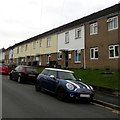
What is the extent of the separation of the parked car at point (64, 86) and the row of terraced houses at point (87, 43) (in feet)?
45.3

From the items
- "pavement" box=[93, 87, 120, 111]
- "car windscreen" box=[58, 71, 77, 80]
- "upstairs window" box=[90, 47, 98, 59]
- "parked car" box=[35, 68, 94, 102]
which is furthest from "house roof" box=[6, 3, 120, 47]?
"parked car" box=[35, 68, 94, 102]

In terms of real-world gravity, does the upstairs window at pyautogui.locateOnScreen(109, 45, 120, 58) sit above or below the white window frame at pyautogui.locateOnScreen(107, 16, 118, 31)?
below

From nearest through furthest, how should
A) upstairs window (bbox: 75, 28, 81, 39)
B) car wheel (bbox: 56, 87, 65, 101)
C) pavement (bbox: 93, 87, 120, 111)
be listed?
pavement (bbox: 93, 87, 120, 111) → car wheel (bbox: 56, 87, 65, 101) → upstairs window (bbox: 75, 28, 81, 39)

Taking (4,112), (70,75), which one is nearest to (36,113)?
(4,112)

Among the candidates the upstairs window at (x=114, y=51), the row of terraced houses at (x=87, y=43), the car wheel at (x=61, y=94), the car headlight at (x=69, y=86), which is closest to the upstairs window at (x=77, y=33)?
the row of terraced houses at (x=87, y=43)

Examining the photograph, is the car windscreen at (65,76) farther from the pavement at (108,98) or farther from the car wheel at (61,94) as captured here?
the pavement at (108,98)

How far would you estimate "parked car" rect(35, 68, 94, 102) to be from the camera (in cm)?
1345

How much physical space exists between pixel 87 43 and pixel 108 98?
65.5 ft

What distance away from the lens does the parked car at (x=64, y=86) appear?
44.1ft

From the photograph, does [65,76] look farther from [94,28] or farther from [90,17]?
[90,17]

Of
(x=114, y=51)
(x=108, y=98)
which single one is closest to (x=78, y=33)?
(x=114, y=51)

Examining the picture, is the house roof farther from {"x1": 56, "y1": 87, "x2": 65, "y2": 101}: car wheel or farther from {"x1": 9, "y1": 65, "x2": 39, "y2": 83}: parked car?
{"x1": 56, "y1": 87, "x2": 65, "y2": 101}: car wheel

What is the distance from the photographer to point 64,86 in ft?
45.2

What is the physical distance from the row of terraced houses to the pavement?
1127 cm
